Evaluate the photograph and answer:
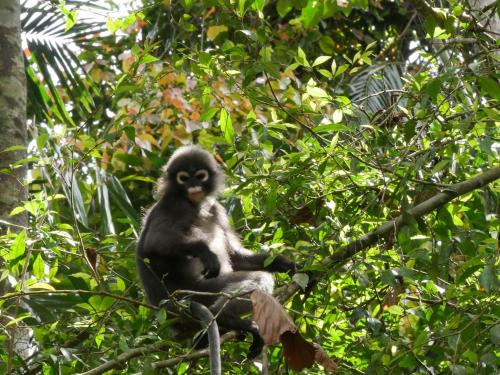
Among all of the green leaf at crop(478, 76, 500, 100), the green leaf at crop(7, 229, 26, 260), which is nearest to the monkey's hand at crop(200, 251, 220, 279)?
the green leaf at crop(7, 229, 26, 260)

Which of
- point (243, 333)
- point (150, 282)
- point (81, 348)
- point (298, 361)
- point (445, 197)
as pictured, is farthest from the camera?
point (150, 282)

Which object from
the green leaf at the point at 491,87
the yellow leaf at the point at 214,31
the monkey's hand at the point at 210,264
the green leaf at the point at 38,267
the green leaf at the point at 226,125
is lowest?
Result: the monkey's hand at the point at 210,264

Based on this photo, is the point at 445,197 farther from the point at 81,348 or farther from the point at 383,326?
the point at 81,348

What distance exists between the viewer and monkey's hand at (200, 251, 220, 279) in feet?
11.9

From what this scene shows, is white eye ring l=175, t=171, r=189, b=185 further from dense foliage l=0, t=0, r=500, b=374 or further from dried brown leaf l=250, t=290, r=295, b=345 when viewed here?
dried brown leaf l=250, t=290, r=295, b=345

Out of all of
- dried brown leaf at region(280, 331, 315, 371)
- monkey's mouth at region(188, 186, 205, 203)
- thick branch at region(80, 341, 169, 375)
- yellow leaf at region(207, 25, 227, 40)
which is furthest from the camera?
yellow leaf at region(207, 25, 227, 40)

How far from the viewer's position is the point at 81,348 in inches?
123

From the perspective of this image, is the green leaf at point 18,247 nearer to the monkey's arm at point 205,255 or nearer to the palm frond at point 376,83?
the monkey's arm at point 205,255

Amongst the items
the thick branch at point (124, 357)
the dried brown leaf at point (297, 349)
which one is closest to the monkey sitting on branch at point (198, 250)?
the thick branch at point (124, 357)

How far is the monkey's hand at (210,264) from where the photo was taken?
11.9 ft

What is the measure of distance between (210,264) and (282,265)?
1.16 ft

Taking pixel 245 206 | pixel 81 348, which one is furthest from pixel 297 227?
pixel 81 348

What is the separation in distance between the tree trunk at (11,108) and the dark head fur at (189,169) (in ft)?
2.27

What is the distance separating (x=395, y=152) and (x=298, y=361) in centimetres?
108
